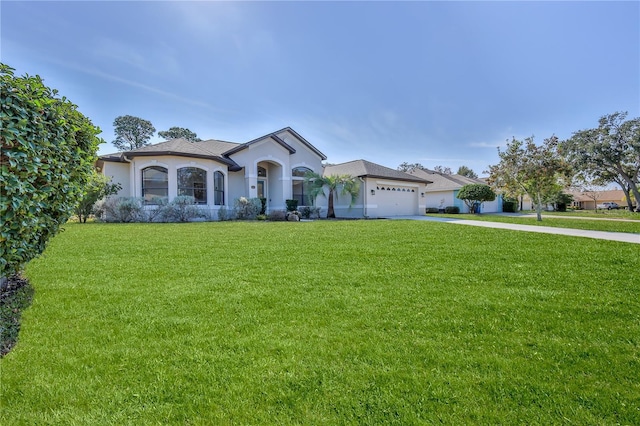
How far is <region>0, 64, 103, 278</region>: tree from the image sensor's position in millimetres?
2576

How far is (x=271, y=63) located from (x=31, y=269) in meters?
11.3

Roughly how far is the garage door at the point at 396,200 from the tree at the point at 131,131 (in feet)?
139

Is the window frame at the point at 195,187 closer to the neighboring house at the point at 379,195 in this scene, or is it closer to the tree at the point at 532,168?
the neighboring house at the point at 379,195

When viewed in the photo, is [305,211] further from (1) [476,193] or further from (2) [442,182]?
(2) [442,182]

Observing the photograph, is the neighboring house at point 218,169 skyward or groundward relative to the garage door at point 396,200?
skyward

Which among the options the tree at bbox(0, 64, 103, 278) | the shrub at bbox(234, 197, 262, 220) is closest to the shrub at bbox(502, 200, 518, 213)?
the shrub at bbox(234, 197, 262, 220)

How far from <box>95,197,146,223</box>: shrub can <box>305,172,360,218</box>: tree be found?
1055cm

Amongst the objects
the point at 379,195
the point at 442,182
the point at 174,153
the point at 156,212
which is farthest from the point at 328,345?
the point at 442,182

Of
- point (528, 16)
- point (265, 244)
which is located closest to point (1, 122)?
point (265, 244)

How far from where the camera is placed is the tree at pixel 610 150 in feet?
99.9

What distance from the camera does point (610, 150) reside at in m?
31.5

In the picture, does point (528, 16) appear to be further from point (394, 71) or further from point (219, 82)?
point (219, 82)

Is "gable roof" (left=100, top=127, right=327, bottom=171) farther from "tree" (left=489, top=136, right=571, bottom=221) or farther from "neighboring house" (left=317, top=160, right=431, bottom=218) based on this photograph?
"tree" (left=489, top=136, right=571, bottom=221)

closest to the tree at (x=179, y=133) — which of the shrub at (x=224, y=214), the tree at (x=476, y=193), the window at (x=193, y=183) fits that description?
the window at (x=193, y=183)
